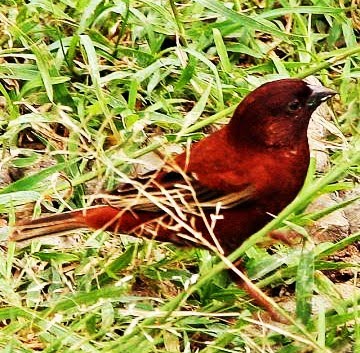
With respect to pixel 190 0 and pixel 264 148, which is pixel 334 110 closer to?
pixel 190 0

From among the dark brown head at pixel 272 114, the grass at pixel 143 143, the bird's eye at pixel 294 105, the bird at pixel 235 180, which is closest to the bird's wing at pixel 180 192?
the bird at pixel 235 180

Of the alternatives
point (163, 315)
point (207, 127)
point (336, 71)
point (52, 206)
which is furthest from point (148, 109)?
point (163, 315)

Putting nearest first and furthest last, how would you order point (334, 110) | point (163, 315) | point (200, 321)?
1. point (163, 315)
2. point (200, 321)
3. point (334, 110)

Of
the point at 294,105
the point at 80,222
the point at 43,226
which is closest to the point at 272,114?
the point at 294,105

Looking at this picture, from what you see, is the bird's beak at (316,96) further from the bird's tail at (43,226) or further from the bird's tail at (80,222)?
the bird's tail at (43,226)

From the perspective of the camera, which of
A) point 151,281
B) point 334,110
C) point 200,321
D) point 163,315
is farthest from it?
point 334,110

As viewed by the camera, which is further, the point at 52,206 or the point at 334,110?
the point at 334,110
